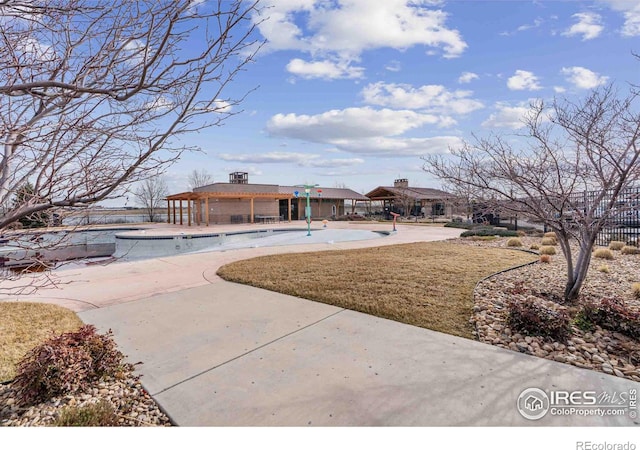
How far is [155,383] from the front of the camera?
2760 mm

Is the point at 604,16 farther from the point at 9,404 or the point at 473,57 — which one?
the point at 9,404

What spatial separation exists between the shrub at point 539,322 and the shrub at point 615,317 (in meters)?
0.53

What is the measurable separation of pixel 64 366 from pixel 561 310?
206 inches

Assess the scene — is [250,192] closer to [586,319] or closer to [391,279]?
[391,279]

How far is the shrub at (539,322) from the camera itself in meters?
3.51

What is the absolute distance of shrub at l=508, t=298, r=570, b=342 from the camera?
351cm

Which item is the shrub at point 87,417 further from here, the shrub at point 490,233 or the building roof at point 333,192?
the building roof at point 333,192

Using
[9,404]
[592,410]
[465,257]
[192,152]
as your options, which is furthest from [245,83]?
[465,257]

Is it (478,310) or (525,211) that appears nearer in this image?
(478,310)

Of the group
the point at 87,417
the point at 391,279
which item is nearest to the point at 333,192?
the point at 391,279

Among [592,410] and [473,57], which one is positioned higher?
[473,57]

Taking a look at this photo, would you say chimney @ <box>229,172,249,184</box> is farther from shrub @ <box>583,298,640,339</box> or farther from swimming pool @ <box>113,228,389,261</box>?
shrub @ <box>583,298,640,339</box>

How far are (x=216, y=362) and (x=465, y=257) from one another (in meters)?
7.83

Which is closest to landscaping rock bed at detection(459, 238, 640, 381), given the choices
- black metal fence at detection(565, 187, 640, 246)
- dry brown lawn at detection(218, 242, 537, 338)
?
dry brown lawn at detection(218, 242, 537, 338)
